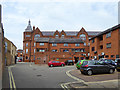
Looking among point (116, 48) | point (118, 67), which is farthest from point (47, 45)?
point (118, 67)

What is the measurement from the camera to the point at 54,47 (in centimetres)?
4984

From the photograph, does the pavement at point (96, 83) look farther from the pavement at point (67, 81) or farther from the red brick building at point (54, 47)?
the red brick building at point (54, 47)

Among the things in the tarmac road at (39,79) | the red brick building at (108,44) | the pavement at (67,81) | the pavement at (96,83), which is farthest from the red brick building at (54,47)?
the pavement at (96,83)

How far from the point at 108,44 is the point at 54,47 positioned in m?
22.6

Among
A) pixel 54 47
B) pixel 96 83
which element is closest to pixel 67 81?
pixel 96 83

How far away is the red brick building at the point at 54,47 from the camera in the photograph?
40750 mm

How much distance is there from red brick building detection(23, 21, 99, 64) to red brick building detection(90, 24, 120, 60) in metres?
6.18

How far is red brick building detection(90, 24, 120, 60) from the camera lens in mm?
28425

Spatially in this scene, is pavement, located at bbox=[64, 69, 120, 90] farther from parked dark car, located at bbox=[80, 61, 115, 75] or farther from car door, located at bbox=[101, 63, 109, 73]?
car door, located at bbox=[101, 63, 109, 73]

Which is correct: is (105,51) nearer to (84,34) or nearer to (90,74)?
(90,74)

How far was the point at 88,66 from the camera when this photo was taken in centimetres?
1261

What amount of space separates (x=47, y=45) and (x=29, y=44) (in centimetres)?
2135

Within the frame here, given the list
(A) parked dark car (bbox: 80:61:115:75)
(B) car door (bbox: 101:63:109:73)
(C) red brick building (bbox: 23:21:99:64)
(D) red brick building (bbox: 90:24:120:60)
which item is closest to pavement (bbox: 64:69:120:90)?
(A) parked dark car (bbox: 80:61:115:75)

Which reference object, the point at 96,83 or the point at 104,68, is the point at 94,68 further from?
the point at 96,83
